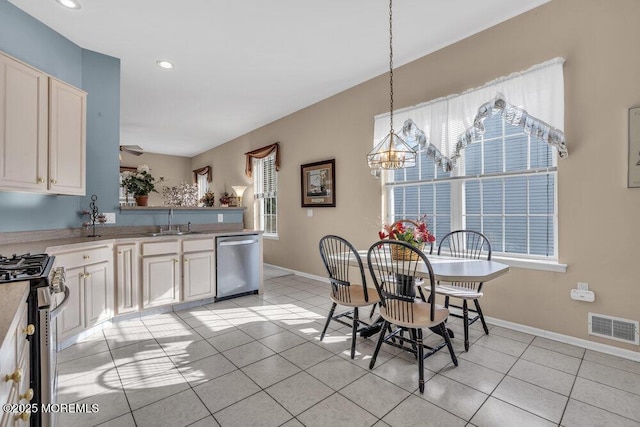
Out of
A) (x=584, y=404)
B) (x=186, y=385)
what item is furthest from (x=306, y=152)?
(x=584, y=404)

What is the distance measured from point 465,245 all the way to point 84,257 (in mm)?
3593

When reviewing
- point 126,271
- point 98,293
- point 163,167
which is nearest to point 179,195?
point 126,271

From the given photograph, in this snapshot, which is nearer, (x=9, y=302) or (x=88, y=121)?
(x=9, y=302)

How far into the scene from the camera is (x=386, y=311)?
7.06 feet

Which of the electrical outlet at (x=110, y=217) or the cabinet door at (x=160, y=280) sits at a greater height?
the electrical outlet at (x=110, y=217)

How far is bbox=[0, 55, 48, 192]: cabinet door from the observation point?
87.5 inches

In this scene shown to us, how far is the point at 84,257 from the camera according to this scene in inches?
104

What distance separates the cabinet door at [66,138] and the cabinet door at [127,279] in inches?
27.5

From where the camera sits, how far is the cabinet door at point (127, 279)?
9.98ft

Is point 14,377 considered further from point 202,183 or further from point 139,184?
point 202,183

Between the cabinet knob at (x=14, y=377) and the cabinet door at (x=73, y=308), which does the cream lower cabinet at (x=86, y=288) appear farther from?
the cabinet knob at (x=14, y=377)

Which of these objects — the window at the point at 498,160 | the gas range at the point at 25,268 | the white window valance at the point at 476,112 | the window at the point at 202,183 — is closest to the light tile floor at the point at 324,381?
the gas range at the point at 25,268

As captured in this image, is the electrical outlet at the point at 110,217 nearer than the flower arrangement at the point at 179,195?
Yes

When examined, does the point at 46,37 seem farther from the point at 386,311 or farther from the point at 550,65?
the point at 550,65
